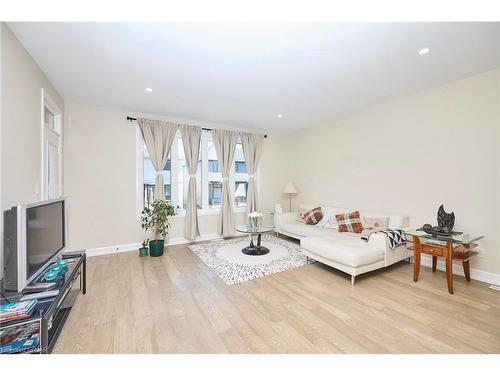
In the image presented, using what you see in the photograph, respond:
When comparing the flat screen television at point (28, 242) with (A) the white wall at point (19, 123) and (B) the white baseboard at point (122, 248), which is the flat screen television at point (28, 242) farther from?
(B) the white baseboard at point (122, 248)

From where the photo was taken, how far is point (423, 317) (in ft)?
6.41

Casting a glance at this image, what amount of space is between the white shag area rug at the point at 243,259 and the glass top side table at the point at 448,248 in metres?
1.45

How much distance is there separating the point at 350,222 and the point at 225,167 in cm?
269

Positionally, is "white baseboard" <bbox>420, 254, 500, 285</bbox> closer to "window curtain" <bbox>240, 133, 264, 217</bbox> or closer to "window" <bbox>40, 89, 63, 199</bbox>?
"window curtain" <bbox>240, 133, 264, 217</bbox>

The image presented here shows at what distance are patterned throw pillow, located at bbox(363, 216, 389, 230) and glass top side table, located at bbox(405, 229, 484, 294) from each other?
2.03 feet

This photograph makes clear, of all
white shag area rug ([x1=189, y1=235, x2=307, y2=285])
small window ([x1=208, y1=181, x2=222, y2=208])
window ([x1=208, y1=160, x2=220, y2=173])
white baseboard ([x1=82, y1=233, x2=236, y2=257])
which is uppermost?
window ([x1=208, y1=160, x2=220, y2=173])

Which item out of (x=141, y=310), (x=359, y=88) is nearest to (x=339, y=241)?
(x=359, y=88)

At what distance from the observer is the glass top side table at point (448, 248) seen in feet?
7.73

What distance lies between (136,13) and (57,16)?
0.52 meters

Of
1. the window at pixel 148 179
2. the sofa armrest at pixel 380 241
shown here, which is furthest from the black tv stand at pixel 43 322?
the sofa armrest at pixel 380 241

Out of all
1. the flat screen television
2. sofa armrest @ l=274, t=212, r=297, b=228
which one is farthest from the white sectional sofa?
the flat screen television

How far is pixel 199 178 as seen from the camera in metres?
4.71

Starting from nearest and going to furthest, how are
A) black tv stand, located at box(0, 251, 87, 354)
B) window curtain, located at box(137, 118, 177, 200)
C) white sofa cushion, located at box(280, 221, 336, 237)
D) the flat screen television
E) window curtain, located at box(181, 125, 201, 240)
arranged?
black tv stand, located at box(0, 251, 87, 354), the flat screen television, white sofa cushion, located at box(280, 221, 336, 237), window curtain, located at box(137, 118, 177, 200), window curtain, located at box(181, 125, 201, 240)

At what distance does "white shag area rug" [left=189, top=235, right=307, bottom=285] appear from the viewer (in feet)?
9.54
